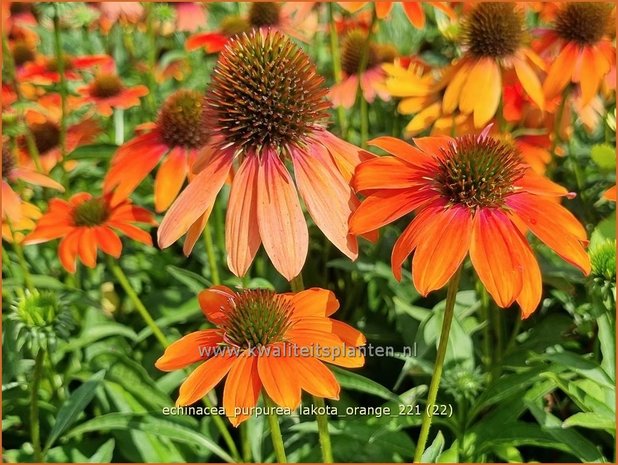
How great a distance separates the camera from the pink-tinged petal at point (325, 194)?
785 millimetres

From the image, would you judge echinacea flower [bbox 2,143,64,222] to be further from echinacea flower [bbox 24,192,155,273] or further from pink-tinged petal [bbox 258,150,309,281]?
pink-tinged petal [bbox 258,150,309,281]

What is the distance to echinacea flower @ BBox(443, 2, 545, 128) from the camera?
1178 millimetres

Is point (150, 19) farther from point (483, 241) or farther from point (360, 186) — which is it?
point (483, 241)

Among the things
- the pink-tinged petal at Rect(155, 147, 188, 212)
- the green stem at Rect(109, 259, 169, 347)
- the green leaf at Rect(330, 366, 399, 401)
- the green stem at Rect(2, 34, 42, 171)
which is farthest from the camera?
the green stem at Rect(2, 34, 42, 171)

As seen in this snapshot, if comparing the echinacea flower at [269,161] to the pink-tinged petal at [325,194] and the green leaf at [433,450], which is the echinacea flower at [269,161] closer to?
the pink-tinged petal at [325,194]

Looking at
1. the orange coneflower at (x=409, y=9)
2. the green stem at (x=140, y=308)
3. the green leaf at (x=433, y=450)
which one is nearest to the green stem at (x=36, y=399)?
the green stem at (x=140, y=308)

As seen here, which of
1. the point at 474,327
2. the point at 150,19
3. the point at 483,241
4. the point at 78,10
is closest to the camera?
the point at 483,241

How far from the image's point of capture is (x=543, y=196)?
2.88 ft

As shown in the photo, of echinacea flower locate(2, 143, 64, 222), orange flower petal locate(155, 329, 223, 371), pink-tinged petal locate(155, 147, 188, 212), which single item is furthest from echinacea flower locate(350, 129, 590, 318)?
echinacea flower locate(2, 143, 64, 222)

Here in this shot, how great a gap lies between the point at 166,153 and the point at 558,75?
701 mm

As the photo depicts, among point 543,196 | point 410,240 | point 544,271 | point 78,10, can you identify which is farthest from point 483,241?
point 78,10

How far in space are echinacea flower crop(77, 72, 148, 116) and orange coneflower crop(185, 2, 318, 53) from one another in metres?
0.18

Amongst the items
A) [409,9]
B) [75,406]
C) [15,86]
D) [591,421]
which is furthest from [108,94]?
[591,421]

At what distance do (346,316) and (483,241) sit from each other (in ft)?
2.21
